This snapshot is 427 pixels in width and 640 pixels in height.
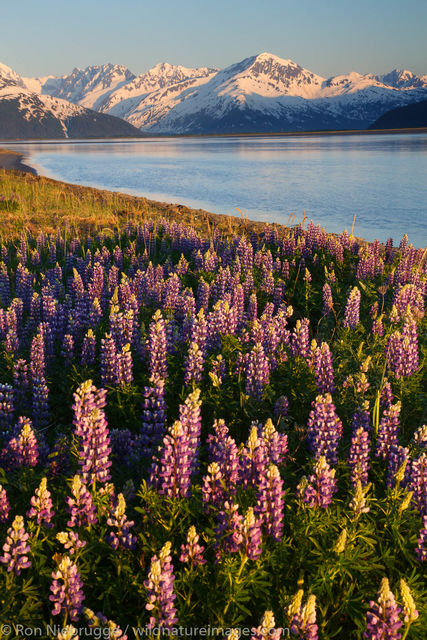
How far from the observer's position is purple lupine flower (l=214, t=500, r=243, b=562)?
110 inches

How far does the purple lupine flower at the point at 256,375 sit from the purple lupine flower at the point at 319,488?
5.18ft

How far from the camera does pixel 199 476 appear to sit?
3.84 m

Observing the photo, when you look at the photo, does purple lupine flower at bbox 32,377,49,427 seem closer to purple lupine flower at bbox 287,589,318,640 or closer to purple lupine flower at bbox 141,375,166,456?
purple lupine flower at bbox 141,375,166,456

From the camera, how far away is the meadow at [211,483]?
269cm

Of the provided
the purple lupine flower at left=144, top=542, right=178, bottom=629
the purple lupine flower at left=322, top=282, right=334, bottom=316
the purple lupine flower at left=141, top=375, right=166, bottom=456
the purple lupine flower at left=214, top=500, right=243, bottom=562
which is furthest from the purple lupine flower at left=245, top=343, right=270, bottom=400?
the purple lupine flower at left=322, top=282, right=334, bottom=316

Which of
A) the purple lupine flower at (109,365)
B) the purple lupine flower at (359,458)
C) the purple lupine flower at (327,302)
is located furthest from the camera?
the purple lupine flower at (327,302)

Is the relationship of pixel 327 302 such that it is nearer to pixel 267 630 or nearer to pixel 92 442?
pixel 92 442

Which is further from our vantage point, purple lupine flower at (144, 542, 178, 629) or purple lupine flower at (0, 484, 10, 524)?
purple lupine flower at (0, 484, 10, 524)

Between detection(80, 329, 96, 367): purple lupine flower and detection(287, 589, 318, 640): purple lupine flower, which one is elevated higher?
detection(80, 329, 96, 367): purple lupine flower

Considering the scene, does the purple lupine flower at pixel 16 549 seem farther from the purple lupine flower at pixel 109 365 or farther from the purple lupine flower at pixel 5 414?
the purple lupine flower at pixel 109 365

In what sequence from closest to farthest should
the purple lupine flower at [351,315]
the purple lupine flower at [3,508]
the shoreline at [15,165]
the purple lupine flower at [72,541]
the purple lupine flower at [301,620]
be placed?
the purple lupine flower at [301,620] < the purple lupine flower at [72,541] < the purple lupine flower at [3,508] < the purple lupine flower at [351,315] < the shoreline at [15,165]

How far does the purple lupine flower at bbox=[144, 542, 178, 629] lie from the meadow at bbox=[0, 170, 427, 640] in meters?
0.01

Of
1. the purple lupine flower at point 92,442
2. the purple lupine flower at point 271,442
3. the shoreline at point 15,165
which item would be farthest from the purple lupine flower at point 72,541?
the shoreline at point 15,165

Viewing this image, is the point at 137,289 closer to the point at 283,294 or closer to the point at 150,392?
the point at 283,294
